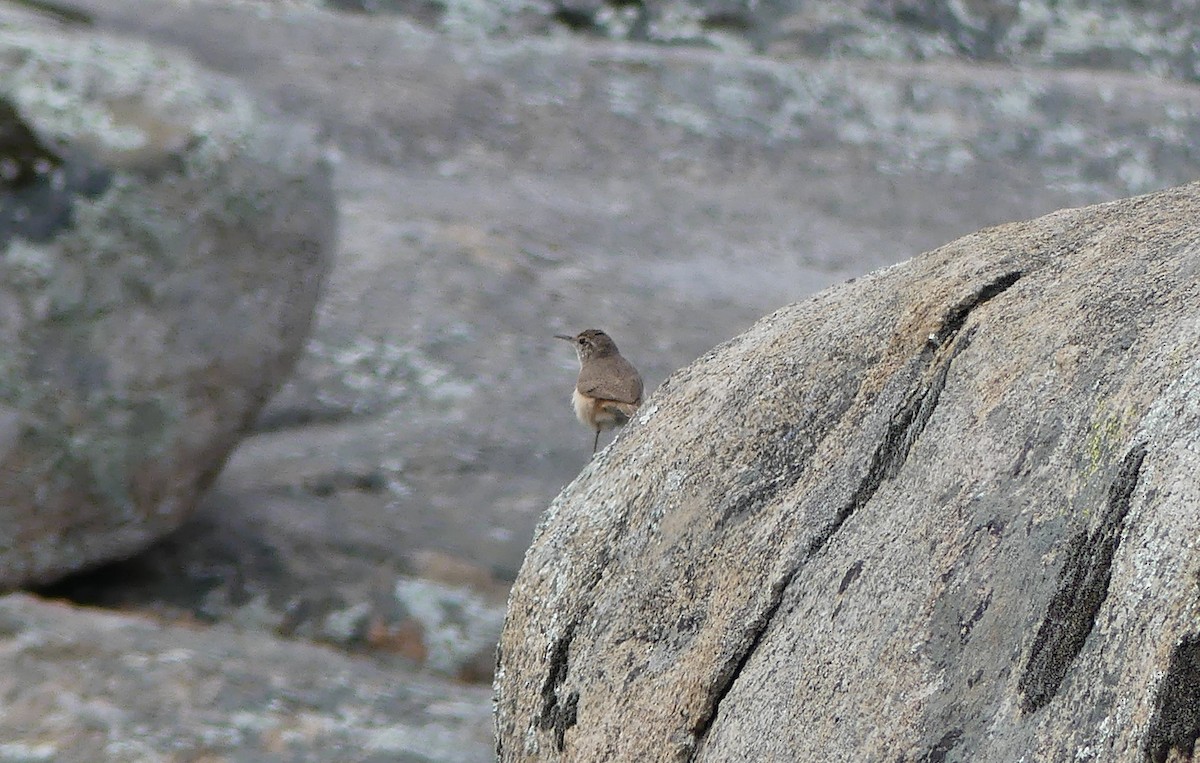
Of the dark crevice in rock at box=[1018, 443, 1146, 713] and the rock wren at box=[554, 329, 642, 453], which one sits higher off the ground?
the dark crevice in rock at box=[1018, 443, 1146, 713]

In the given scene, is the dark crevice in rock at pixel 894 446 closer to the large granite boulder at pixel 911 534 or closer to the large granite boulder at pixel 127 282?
the large granite boulder at pixel 911 534

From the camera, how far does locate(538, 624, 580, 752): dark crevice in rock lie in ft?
12.2

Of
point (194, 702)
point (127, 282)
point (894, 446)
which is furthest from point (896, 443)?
point (127, 282)

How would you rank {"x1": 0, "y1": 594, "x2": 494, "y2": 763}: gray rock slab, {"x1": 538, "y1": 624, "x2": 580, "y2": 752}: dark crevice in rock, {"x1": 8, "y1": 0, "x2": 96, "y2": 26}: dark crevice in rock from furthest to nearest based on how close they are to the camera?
{"x1": 8, "y1": 0, "x2": 96, "y2": 26}: dark crevice in rock, {"x1": 0, "y1": 594, "x2": 494, "y2": 763}: gray rock slab, {"x1": 538, "y1": 624, "x2": 580, "y2": 752}: dark crevice in rock

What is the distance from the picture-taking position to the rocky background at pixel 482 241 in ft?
22.0

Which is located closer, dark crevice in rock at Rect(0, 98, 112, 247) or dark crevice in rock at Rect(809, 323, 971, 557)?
dark crevice in rock at Rect(809, 323, 971, 557)

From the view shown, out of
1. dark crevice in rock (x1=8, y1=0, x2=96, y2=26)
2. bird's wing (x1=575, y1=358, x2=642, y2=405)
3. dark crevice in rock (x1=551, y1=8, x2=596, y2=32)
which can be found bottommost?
bird's wing (x1=575, y1=358, x2=642, y2=405)

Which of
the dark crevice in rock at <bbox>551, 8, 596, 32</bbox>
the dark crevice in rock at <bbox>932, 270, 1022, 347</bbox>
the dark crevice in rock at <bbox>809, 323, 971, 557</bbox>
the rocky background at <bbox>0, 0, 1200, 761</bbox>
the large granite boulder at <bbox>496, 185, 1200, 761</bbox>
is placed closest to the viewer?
the large granite boulder at <bbox>496, 185, 1200, 761</bbox>

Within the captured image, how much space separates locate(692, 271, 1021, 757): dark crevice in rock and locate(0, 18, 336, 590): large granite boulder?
4.74 meters

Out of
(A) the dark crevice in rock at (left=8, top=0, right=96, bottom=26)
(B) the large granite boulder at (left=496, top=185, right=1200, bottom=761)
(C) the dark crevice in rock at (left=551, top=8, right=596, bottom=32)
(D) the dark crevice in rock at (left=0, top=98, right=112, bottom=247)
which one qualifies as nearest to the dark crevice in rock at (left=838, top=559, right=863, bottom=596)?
(B) the large granite boulder at (left=496, top=185, right=1200, bottom=761)

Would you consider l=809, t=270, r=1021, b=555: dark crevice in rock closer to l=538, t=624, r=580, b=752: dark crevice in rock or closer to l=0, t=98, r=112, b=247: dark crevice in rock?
l=538, t=624, r=580, b=752: dark crevice in rock

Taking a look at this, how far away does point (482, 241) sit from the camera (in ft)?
38.9

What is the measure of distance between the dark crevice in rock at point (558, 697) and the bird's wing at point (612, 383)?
7.61ft

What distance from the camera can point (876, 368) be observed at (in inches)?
138
